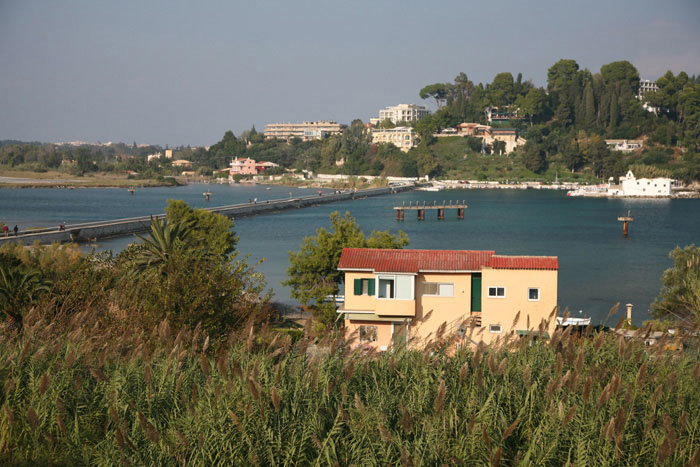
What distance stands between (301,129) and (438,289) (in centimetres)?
16617

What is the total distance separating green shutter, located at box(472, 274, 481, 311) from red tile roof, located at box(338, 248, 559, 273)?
19cm

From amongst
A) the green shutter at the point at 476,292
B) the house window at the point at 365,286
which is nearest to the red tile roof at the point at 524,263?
the green shutter at the point at 476,292

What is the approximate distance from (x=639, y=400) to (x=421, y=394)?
4.11 feet

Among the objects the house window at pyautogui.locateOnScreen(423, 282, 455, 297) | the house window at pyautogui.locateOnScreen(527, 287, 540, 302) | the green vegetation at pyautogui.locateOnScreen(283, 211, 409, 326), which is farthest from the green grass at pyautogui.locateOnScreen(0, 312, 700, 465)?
the green vegetation at pyautogui.locateOnScreen(283, 211, 409, 326)

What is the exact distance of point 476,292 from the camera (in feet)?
46.0

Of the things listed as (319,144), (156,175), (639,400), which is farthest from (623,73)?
(639,400)

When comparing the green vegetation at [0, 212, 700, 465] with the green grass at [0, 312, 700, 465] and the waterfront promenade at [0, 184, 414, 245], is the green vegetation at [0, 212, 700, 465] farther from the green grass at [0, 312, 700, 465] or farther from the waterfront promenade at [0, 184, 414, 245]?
the waterfront promenade at [0, 184, 414, 245]

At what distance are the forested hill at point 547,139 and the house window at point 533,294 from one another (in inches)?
3745

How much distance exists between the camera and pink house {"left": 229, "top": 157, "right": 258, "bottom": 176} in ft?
451

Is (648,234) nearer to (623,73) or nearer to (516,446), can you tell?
(516,446)

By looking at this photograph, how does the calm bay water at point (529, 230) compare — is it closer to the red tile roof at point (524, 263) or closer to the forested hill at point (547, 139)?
the red tile roof at point (524, 263)

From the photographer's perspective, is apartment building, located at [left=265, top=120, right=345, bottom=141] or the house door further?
apartment building, located at [left=265, top=120, right=345, bottom=141]

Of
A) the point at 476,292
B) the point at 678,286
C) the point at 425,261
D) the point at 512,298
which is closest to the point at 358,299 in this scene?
the point at 425,261

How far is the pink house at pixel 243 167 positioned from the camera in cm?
13738
